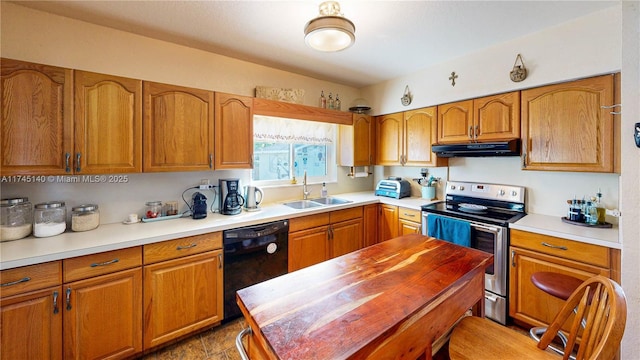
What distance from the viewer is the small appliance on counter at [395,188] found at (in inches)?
127

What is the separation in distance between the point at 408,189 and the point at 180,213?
2.65 m

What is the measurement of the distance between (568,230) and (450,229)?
2.67 ft

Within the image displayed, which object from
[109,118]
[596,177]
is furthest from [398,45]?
[109,118]

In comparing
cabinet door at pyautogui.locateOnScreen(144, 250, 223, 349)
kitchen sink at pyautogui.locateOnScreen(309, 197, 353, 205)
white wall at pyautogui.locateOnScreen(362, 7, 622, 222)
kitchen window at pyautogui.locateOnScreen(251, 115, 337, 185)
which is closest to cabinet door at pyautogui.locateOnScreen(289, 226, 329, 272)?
kitchen sink at pyautogui.locateOnScreen(309, 197, 353, 205)

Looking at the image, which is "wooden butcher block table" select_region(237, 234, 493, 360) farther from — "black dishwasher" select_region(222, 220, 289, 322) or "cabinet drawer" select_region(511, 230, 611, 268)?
"black dishwasher" select_region(222, 220, 289, 322)

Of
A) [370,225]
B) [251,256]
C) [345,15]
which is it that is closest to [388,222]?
[370,225]

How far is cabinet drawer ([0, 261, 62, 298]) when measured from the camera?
1335 mm

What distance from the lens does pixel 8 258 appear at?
1.35 m

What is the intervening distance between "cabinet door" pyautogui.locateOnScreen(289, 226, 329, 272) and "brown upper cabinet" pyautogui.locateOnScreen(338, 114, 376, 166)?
114 centimetres

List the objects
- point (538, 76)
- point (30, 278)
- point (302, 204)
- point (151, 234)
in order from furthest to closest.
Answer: point (302, 204) < point (538, 76) < point (151, 234) < point (30, 278)

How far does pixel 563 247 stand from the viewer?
1841 millimetres

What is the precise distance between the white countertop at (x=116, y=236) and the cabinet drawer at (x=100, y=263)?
40 mm

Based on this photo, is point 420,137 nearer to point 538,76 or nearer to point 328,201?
point 538,76

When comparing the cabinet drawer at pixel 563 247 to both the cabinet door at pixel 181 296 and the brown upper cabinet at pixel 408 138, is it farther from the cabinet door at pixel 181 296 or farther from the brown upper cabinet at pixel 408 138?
the cabinet door at pixel 181 296
